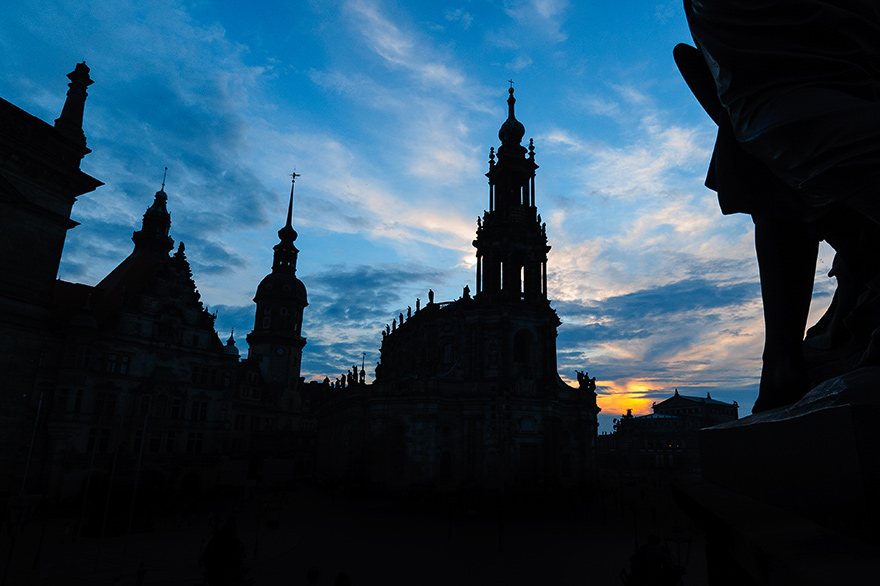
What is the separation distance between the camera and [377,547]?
2331 cm

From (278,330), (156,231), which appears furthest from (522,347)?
(156,231)

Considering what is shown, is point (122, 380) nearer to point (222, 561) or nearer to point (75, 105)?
point (75, 105)

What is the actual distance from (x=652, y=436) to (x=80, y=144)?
3843 inches

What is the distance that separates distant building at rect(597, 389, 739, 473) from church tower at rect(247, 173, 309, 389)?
54.1 meters

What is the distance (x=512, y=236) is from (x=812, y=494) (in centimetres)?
5090

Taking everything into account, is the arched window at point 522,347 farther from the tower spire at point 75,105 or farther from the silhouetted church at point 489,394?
the tower spire at point 75,105

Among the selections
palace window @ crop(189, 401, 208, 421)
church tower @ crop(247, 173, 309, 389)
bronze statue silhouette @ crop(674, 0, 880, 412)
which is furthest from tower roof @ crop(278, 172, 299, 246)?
bronze statue silhouette @ crop(674, 0, 880, 412)

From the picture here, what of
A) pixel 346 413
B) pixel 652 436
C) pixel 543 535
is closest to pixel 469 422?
pixel 346 413

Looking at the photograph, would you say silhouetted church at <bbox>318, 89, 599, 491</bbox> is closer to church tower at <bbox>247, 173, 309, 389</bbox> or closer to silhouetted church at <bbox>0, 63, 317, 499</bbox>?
silhouetted church at <bbox>0, 63, 317, 499</bbox>

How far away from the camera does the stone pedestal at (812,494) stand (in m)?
1.16

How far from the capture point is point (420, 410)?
143 feet

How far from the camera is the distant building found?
3361 inches

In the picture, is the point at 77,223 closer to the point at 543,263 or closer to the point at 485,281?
the point at 485,281

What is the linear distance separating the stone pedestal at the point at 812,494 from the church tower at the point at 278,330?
72732 mm
